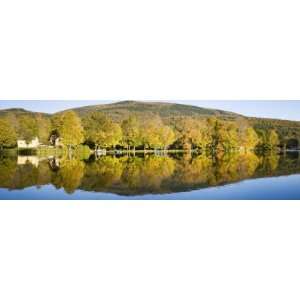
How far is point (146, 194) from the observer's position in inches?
410

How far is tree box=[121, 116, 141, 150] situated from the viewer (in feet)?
37.4

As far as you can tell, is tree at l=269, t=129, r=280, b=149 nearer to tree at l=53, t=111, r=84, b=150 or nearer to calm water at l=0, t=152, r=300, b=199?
calm water at l=0, t=152, r=300, b=199

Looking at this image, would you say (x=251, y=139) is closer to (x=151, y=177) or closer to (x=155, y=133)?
(x=155, y=133)

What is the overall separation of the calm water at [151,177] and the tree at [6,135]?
0.33 m

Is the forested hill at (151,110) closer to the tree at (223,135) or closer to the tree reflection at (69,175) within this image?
the tree at (223,135)

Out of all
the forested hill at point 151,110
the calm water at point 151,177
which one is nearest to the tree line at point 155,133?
the forested hill at point 151,110

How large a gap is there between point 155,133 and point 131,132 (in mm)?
506

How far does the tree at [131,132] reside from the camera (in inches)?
449

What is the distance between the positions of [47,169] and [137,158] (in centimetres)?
179

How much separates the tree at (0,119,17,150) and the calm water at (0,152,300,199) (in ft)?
1.09

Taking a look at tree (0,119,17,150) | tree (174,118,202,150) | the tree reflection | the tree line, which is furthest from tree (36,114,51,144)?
tree (174,118,202,150)

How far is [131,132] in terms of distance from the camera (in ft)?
37.6
